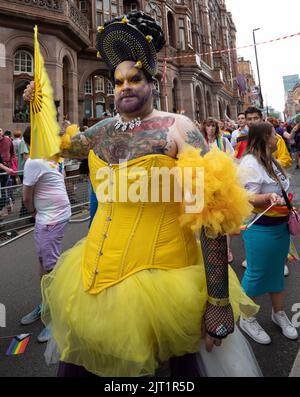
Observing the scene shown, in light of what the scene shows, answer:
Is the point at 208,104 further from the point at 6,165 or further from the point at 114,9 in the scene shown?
the point at 6,165

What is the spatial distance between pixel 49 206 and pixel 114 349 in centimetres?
218

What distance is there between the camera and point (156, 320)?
1.35 meters

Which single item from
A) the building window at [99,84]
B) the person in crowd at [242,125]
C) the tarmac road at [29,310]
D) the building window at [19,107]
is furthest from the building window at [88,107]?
the tarmac road at [29,310]

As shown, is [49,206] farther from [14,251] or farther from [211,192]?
[14,251]

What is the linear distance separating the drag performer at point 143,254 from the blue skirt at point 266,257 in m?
1.09

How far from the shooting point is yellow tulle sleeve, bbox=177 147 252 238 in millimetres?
1340

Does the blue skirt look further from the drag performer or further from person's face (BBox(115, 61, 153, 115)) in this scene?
person's face (BBox(115, 61, 153, 115))

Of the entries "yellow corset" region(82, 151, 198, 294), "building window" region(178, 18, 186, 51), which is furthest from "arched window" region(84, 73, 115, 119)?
"yellow corset" region(82, 151, 198, 294)

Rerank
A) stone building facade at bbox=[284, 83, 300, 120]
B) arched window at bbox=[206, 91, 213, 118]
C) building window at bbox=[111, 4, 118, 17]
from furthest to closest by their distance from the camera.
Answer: stone building facade at bbox=[284, 83, 300, 120], arched window at bbox=[206, 91, 213, 118], building window at bbox=[111, 4, 118, 17]

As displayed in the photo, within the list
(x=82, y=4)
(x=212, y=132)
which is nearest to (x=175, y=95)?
(x=82, y=4)

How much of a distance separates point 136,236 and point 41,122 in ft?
2.89

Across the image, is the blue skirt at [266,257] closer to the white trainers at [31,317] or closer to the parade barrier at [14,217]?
the white trainers at [31,317]

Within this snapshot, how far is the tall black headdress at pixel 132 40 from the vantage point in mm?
1566
